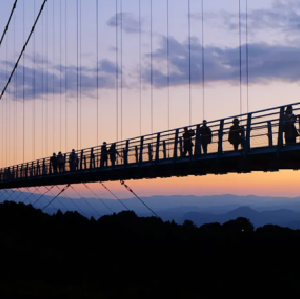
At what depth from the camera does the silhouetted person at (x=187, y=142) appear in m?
24.3

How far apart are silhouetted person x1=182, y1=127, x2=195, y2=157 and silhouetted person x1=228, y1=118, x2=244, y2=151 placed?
2956 mm

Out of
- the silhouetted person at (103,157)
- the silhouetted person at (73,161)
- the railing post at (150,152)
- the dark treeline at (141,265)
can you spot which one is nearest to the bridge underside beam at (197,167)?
the railing post at (150,152)

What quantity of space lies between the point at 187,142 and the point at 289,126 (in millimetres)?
6485

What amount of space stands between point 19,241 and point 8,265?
28.8 feet

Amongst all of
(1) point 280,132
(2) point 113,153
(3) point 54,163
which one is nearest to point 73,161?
(3) point 54,163

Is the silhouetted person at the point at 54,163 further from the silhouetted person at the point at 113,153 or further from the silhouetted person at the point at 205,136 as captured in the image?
the silhouetted person at the point at 205,136

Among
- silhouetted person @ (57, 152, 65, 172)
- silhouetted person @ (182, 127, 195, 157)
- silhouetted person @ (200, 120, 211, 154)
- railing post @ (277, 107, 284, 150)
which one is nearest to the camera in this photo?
railing post @ (277, 107, 284, 150)

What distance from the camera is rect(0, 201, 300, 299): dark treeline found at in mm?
17875

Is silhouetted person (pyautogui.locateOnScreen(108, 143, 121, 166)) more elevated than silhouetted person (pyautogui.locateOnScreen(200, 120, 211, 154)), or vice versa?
silhouetted person (pyautogui.locateOnScreen(108, 143, 121, 166))

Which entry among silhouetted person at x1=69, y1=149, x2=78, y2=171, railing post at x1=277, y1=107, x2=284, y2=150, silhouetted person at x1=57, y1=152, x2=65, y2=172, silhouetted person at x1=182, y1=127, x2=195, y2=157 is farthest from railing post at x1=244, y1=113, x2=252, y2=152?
silhouetted person at x1=57, y1=152, x2=65, y2=172

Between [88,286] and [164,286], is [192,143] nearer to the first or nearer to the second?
[164,286]

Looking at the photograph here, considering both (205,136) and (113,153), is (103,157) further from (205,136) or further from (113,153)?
(205,136)

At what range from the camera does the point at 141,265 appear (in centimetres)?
2522

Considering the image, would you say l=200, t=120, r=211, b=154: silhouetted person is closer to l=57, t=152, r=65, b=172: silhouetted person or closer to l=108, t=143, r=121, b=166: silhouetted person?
l=108, t=143, r=121, b=166: silhouetted person
